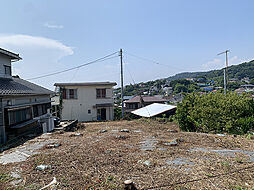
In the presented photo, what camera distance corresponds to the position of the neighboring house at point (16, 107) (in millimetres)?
7348

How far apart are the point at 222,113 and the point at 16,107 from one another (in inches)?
394

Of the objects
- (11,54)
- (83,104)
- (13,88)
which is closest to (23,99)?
(13,88)

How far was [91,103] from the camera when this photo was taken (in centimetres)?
1875

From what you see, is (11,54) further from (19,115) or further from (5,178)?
(5,178)

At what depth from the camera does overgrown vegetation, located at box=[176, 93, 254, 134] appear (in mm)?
7965

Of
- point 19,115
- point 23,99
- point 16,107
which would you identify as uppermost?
point 23,99

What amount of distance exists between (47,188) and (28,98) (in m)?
8.16

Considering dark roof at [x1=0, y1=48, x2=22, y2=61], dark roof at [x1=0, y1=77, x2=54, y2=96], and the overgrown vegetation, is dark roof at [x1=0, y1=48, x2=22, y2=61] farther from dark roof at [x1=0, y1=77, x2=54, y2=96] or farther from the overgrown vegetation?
the overgrown vegetation

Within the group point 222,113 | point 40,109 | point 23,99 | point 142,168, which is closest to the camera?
point 142,168

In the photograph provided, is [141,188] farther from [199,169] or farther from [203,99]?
[203,99]

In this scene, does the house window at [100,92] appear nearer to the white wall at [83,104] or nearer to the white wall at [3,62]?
the white wall at [83,104]

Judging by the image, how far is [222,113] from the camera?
8336 mm

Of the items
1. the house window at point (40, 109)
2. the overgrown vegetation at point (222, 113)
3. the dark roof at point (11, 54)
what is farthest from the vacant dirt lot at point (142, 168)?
the dark roof at point (11, 54)

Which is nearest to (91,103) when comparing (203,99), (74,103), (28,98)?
(74,103)
